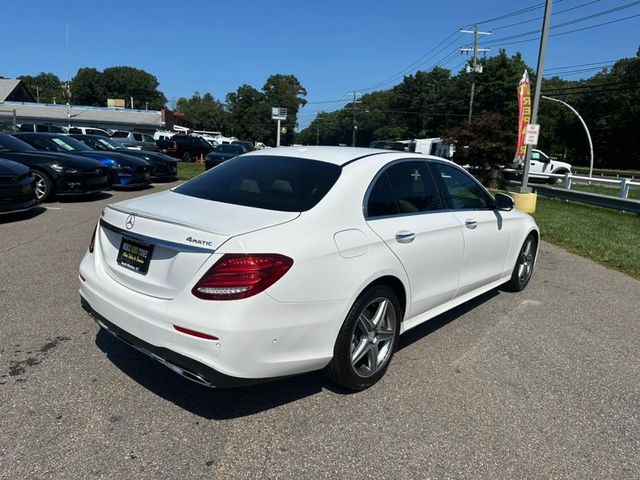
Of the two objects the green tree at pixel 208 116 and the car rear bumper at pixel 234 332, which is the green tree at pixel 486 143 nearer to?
the car rear bumper at pixel 234 332

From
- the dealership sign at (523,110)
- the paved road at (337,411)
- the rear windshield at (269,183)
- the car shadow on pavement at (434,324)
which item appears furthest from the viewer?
the dealership sign at (523,110)

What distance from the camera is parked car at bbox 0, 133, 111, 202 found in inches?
402

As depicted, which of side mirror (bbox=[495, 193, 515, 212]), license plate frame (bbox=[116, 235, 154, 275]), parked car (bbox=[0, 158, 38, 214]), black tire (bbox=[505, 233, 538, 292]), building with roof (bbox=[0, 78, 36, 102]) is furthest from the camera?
building with roof (bbox=[0, 78, 36, 102])

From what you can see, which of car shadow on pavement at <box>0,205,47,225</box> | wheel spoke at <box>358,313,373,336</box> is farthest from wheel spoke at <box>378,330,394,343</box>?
car shadow on pavement at <box>0,205,47,225</box>

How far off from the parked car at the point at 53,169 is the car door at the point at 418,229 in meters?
8.94

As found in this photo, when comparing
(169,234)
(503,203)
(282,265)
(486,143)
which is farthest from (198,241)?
(486,143)

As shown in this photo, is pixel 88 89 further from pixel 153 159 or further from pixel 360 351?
pixel 360 351

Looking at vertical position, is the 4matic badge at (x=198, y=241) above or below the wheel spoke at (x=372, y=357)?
above

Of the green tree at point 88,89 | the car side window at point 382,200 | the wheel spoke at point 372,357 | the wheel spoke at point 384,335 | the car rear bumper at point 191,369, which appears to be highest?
the green tree at point 88,89

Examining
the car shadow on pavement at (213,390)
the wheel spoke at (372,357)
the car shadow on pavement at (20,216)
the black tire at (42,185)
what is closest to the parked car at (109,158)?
the black tire at (42,185)

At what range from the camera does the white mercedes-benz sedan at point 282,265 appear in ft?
8.66

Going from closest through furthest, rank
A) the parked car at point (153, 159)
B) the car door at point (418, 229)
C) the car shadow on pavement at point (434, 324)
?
1. the car door at point (418, 229)
2. the car shadow on pavement at point (434, 324)
3. the parked car at point (153, 159)

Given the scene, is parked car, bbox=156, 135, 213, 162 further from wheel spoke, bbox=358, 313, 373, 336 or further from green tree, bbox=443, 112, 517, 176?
wheel spoke, bbox=358, 313, 373, 336

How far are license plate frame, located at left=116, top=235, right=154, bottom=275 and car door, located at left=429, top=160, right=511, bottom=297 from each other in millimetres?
2529
